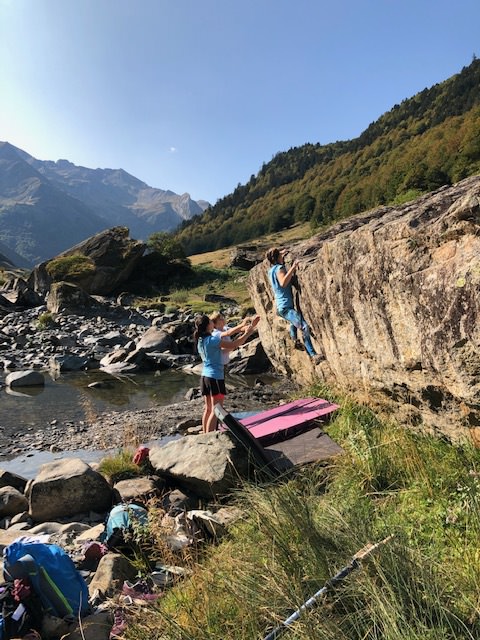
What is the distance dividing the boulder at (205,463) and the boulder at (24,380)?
11142 mm

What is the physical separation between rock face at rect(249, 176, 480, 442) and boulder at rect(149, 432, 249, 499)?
2.30 meters

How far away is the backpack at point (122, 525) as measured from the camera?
4.75 m

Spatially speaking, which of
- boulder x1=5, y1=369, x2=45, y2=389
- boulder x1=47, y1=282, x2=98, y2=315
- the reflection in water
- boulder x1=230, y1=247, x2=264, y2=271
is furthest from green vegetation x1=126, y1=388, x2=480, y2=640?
boulder x1=230, y1=247, x2=264, y2=271

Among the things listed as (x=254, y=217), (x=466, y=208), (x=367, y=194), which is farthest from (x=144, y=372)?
(x=254, y=217)

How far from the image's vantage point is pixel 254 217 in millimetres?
109625

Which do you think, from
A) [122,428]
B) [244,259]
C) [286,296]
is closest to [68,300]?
[122,428]

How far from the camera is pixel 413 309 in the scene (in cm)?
530

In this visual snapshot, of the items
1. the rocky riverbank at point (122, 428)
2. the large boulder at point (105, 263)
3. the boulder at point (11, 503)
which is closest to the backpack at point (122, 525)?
the boulder at point (11, 503)

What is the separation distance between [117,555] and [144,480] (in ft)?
6.31

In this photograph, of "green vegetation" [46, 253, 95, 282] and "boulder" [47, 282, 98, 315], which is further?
"green vegetation" [46, 253, 95, 282]

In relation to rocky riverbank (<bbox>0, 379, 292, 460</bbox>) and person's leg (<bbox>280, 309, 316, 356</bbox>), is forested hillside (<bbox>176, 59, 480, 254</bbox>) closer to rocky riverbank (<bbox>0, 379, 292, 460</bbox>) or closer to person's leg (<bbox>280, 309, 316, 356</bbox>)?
rocky riverbank (<bbox>0, 379, 292, 460</bbox>)

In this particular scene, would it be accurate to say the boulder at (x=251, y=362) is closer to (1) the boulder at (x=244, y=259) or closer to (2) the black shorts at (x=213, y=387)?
(2) the black shorts at (x=213, y=387)

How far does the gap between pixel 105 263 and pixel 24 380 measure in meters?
27.6

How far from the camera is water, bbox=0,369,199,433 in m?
12.8
